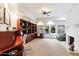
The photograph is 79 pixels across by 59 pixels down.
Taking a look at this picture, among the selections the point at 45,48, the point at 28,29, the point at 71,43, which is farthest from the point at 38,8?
the point at 71,43

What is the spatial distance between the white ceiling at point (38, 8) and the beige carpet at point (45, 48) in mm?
592

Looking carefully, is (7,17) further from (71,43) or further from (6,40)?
(71,43)

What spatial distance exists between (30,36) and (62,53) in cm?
81

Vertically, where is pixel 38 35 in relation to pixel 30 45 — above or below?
above

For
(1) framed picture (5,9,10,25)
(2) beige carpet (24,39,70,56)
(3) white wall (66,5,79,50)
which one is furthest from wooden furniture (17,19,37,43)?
(3) white wall (66,5,79,50)

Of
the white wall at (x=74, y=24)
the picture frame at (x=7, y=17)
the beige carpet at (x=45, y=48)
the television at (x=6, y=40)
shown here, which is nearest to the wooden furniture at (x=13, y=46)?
the television at (x=6, y=40)

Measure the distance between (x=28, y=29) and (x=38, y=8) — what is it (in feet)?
1.77

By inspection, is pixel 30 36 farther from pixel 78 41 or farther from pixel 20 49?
pixel 78 41

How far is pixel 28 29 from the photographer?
2566 mm

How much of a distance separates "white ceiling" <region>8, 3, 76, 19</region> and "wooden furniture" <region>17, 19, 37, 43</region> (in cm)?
20

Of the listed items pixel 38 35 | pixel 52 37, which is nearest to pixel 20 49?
pixel 38 35

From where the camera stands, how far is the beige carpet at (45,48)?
237 cm

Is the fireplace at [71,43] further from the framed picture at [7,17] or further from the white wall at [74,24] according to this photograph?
the framed picture at [7,17]

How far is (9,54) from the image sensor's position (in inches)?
84.6
